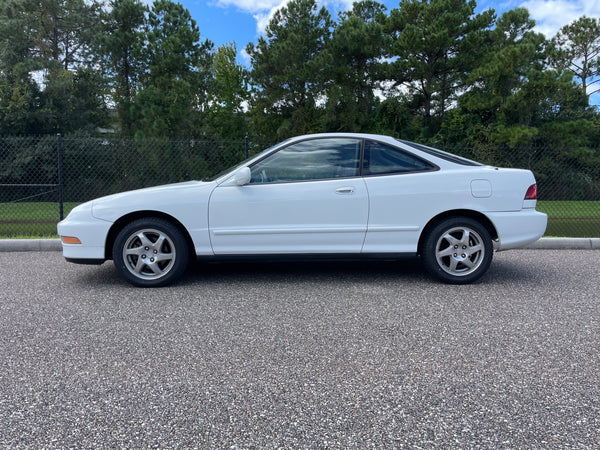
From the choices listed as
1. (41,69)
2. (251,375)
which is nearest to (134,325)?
(251,375)

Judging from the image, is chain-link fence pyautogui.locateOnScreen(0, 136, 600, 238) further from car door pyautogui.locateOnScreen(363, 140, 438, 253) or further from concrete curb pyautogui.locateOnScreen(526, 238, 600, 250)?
car door pyautogui.locateOnScreen(363, 140, 438, 253)

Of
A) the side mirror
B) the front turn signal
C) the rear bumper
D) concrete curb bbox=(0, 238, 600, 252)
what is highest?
the side mirror

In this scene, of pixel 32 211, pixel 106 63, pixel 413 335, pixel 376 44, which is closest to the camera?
pixel 413 335

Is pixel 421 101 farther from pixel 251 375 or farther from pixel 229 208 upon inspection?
pixel 251 375

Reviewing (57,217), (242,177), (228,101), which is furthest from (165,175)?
(228,101)

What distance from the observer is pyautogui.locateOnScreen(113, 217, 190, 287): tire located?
191 inches

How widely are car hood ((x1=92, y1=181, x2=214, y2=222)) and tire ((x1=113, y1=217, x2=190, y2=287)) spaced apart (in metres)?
0.14

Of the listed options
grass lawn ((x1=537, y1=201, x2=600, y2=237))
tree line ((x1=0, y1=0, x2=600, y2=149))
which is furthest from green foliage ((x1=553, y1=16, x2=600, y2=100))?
grass lawn ((x1=537, y1=201, x2=600, y2=237))

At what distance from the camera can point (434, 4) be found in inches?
1097

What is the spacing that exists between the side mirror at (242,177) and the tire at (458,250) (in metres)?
1.96

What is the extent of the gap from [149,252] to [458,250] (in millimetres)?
3211

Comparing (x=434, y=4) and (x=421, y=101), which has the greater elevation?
(x=434, y=4)

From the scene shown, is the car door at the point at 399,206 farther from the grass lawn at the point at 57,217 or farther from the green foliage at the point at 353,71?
the green foliage at the point at 353,71

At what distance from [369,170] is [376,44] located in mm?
25030
